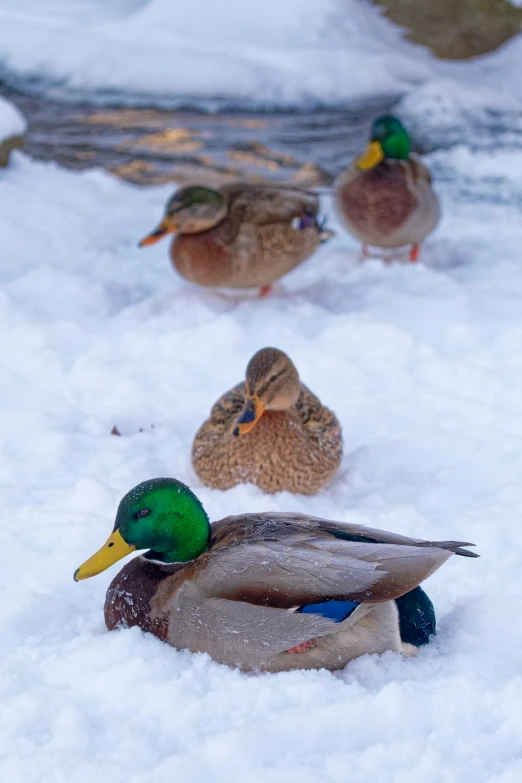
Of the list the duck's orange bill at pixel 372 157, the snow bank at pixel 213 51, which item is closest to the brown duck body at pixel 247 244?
the duck's orange bill at pixel 372 157

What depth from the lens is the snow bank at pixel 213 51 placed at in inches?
320

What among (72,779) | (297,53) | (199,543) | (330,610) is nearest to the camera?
(72,779)

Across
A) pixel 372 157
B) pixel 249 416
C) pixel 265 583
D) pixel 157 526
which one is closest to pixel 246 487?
pixel 249 416

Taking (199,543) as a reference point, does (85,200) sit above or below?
below

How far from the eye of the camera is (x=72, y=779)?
205cm

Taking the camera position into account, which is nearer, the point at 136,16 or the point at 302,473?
the point at 302,473

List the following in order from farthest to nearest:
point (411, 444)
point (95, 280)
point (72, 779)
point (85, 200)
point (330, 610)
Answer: point (85, 200) → point (95, 280) → point (411, 444) → point (330, 610) → point (72, 779)

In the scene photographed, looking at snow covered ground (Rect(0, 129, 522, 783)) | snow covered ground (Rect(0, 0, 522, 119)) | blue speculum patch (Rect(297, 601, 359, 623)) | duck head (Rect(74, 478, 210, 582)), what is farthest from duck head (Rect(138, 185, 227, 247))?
snow covered ground (Rect(0, 0, 522, 119))

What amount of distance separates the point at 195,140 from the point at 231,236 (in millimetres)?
2851

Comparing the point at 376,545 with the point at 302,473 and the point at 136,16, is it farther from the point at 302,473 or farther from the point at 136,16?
the point at 136,16

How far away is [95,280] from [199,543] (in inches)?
115

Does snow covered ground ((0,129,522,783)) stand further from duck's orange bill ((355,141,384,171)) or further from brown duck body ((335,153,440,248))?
duck's orange bill ((355,141,384,171))

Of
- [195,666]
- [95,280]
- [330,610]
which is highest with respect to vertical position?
[330,610]

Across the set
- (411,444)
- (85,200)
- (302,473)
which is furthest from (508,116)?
(302,473)
